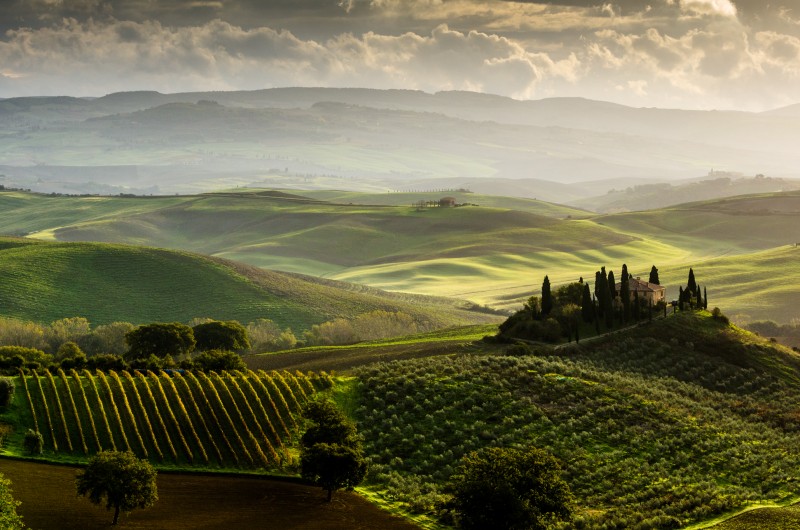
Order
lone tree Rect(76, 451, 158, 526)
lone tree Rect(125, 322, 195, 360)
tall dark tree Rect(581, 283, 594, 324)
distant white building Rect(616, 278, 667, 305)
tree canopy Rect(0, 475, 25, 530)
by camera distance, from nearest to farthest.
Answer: tree canopy Rect(0, 475, 25, 530) < lone tree Rect(76, 451, 158, 526) < tall dark tree Rect(581, 283, 594, 324) < lone tree Rect(125, 322, 195, 360) < distant white building Rect(616, 278, 667, 305)

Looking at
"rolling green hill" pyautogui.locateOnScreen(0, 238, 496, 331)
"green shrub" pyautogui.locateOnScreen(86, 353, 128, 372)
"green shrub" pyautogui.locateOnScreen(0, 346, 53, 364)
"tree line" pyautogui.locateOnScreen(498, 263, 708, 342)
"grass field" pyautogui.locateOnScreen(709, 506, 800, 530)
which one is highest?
"tree line" pyautogui.locateOnScreen(498, 263, 708, 342)

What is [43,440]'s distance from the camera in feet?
225

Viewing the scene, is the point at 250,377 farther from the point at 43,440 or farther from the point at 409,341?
the point at 409,341

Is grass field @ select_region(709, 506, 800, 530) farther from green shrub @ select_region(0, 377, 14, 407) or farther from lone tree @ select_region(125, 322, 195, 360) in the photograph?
lone tree @ select_region(125, 322, 195, 360)

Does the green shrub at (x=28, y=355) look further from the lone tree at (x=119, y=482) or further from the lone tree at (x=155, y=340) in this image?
the lone tree at (x=119, y=482)

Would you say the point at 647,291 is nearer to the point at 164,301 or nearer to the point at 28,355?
the point at 28,355

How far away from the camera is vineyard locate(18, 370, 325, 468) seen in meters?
69.1

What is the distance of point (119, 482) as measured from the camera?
5612cm

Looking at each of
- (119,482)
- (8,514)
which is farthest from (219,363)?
(8,514)

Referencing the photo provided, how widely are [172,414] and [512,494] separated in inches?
1234

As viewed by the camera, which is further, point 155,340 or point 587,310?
→ point 155,340

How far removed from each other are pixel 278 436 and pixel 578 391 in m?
28.4

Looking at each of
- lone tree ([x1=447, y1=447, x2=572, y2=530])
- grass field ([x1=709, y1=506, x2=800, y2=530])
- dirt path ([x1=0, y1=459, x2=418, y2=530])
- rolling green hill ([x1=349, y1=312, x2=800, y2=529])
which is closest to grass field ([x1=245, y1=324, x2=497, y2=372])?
rolling green hill ([x1=349, y1=312, x2=800, y2=529])

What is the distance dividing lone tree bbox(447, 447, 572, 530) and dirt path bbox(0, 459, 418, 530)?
4.59m
